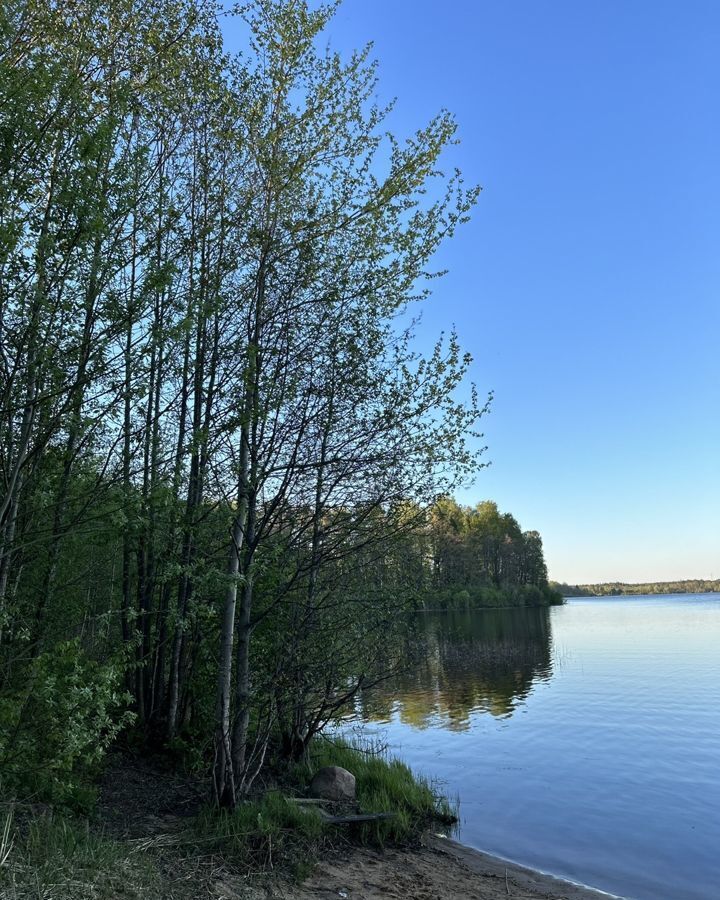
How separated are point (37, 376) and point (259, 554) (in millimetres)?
4153

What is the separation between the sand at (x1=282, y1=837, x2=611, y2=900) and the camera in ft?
23.1

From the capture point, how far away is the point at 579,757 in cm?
1612

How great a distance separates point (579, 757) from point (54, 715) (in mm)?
13859

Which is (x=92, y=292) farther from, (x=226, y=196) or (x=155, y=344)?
(x=226, y=196)

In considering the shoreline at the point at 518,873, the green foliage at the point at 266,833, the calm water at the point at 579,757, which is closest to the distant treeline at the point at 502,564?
the calm water at the point at 579,757

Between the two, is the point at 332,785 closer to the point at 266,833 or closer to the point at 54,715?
the point at 266,833

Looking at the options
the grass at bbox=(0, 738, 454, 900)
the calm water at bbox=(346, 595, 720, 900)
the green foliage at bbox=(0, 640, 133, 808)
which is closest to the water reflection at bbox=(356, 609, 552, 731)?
the calm water at bbox=(346, 595, 720, 900)

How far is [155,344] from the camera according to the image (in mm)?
5820

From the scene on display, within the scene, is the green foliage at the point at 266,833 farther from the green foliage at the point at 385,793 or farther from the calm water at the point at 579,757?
the calm water at the point at 579,757

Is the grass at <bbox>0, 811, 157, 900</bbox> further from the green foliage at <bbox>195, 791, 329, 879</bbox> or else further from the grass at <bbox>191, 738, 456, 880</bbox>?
the grass at <bbox>191, 738, 456, 880</bbox>

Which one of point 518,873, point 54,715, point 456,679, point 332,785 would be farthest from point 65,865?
point 456,679

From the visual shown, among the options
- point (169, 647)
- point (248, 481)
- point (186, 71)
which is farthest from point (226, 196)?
point (169, 647)

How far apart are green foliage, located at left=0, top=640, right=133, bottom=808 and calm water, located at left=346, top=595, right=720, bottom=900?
6.34 metres

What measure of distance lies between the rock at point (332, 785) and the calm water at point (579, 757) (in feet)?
7.63
